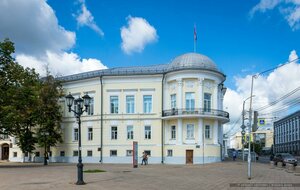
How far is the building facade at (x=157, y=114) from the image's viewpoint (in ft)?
153

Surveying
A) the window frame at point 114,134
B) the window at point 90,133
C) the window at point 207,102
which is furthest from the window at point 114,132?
the window at point 207,102

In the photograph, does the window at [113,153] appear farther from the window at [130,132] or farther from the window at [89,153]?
the window at [89,153]

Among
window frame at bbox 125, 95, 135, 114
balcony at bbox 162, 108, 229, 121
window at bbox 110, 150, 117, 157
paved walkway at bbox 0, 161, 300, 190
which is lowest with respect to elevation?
window at bbox 110, 150, 117, 157

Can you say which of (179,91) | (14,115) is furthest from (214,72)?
(14,115)

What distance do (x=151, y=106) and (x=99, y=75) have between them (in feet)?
26.7

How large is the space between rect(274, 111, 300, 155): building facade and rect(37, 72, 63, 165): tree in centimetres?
8811

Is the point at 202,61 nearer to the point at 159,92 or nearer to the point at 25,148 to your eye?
the point at 159,92

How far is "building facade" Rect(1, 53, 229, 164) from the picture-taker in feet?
153

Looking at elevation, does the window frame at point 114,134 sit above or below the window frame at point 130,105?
below

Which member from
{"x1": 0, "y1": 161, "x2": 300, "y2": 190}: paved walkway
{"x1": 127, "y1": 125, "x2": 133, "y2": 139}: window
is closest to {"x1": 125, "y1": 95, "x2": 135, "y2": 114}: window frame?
{"x1": 127, "y1": 125, "x2": 133, "y2": 139}: window

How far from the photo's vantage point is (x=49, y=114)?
48.0 m

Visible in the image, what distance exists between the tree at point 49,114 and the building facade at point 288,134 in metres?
88.1

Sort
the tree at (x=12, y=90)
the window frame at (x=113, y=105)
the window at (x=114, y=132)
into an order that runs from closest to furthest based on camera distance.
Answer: the tree at (x=12, y=90), the window at (x=114, y=132), the window frame at (x=113, y=105)

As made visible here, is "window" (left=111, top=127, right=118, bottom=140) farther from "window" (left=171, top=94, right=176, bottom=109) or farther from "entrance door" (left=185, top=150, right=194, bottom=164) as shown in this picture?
"entrance door" (left=185, top=150, right=194, bottom=164)
